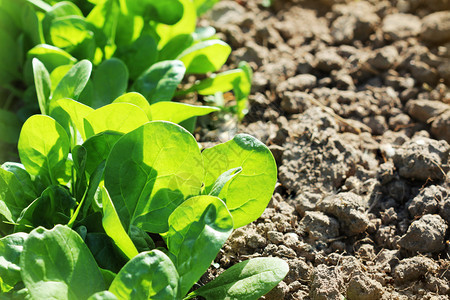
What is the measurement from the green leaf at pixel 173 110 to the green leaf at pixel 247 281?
0.49 meters

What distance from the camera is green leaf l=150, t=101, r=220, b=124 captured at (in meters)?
1.55

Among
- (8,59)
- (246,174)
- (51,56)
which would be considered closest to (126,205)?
(246,174)

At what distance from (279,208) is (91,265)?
2.18ft

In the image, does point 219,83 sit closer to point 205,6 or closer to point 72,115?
point 205,6

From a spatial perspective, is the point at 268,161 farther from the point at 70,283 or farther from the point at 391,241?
the point at 70,283

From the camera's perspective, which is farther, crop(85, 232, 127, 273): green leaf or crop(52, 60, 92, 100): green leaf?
crop(52, 60, 92, 100): green leaf

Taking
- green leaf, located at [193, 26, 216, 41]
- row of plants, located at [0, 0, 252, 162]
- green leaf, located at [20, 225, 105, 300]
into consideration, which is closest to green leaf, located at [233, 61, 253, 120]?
row of plants, located at [0, 0, 252, 162]

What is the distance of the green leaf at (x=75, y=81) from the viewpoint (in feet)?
4.86

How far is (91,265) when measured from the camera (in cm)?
120

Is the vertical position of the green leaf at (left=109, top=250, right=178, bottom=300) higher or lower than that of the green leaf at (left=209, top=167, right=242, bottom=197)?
lower

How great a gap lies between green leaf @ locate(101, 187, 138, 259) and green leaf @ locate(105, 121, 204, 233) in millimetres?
121

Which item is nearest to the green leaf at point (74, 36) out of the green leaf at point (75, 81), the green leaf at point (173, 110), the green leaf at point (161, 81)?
the green leaf at point (161, 81)

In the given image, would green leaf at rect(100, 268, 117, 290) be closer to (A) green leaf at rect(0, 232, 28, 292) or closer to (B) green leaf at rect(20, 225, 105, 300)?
(B) green leaf at rect(20, 225, 105, 300)

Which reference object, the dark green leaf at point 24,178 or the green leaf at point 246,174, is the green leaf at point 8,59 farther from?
the green leaf at point 246,174
